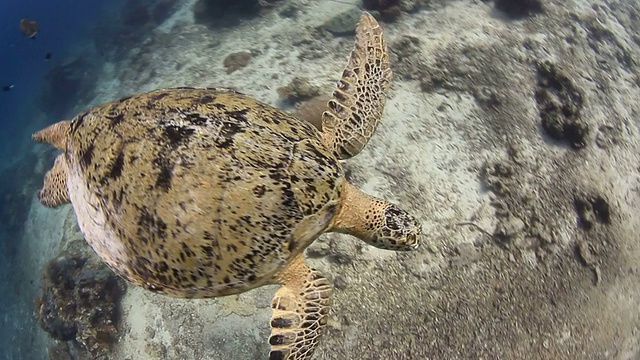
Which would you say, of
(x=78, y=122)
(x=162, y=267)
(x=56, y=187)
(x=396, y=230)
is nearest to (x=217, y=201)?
(x=162, y=267)

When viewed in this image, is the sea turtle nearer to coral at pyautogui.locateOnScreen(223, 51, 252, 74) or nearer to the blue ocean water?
coral at pyautogui.locateOnScreen(223, 51, 252, 74)

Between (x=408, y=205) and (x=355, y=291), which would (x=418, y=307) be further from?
(x=408, y=205)

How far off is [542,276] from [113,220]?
4477 mm

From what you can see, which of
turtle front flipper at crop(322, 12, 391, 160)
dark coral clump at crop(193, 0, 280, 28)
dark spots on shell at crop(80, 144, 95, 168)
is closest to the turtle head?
turtle front flipper at crop(322, 12, 391, 160)

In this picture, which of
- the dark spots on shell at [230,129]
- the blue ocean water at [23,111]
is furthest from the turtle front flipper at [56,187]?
the blue ocean water at [23,111]

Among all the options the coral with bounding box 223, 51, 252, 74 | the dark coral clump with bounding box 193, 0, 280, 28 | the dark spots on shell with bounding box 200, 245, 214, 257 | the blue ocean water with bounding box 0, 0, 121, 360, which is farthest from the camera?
the dark coral clump with bounding box 193, 0, 280, 28

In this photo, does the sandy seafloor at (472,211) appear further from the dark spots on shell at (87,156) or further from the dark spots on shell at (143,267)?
the dark spots on shell at (87,156)

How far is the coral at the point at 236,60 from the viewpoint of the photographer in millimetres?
7312

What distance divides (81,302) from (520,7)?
8.88 metres

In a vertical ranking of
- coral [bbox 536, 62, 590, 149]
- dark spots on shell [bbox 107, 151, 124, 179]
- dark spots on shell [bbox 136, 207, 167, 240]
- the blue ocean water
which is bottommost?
the blue ocean water

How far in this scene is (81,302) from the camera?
17.7ft

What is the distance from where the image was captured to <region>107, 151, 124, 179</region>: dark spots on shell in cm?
260

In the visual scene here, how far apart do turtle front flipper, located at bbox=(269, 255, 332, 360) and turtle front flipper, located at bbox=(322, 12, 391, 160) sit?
1099 millimetres

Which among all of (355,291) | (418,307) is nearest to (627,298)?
(418,307)
